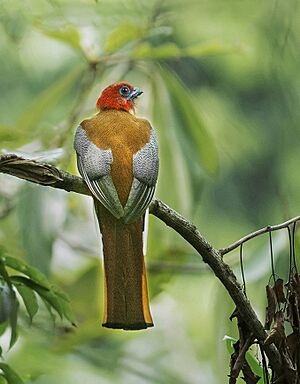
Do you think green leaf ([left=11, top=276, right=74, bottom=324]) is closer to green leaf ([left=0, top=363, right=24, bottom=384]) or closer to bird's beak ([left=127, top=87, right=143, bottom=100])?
green leaf ([left=0, top=363, right=24, bottom=384])

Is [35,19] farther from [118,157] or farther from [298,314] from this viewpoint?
[298,314]

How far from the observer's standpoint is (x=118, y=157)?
0.79 m

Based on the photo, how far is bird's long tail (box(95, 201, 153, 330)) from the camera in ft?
2.52

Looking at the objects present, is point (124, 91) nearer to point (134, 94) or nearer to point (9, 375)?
point (134, 94)

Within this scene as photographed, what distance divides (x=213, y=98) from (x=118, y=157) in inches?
60.7

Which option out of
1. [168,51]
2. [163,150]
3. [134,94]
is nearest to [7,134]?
[134,94]

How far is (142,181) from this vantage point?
78cm

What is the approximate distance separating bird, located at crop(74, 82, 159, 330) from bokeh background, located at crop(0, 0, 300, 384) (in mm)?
141

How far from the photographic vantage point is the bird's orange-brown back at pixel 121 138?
0.78 m

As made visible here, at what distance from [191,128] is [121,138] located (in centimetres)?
75

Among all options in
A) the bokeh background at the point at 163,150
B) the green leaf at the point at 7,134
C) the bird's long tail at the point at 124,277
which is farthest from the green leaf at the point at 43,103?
the bird's long tail at the point at 124,277

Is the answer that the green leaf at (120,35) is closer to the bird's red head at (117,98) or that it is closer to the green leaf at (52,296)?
the bird's red head at (117,98)

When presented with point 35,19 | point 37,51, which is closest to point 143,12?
point 35,19

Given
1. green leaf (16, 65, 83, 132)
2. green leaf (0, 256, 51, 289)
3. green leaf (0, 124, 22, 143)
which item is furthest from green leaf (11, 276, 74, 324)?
green leaf (16, 65, 83, 132)
